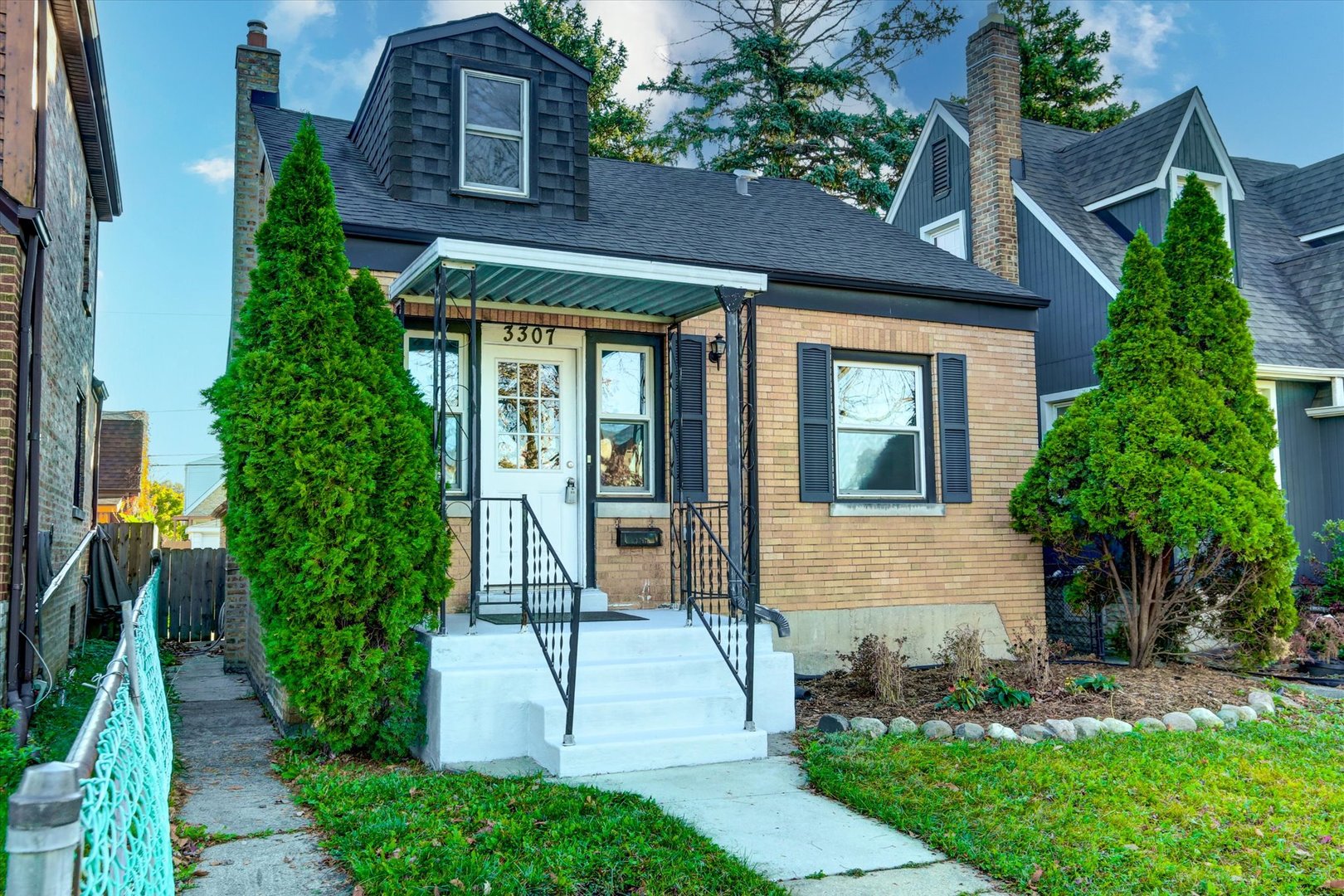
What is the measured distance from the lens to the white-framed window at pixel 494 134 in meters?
9.40

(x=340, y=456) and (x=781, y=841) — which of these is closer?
(x=781, y=841)

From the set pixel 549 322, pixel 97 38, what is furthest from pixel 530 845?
pixel 97 38

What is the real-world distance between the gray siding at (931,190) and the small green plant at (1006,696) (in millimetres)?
8154

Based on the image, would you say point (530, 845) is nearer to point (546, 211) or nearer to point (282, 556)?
point (282, 556)

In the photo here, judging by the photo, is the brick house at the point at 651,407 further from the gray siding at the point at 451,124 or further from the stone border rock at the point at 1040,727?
the stone border rock at the point at 1040,727

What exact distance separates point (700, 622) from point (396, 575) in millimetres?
2365

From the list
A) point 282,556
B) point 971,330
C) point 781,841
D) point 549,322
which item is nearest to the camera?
point 781,841

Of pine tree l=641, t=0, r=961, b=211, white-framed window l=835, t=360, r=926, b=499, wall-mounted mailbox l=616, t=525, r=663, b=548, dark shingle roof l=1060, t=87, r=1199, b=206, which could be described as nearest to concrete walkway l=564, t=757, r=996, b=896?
wall-mounted mailbox l=616, t=525, r=663, b=548

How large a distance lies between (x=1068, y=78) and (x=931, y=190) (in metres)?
13.3

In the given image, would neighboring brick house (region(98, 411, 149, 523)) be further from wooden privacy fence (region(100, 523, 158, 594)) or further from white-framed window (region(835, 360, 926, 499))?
white-framed window (region(835, 360, 926, 499))

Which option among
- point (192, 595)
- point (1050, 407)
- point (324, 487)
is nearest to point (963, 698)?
point (324, 487)

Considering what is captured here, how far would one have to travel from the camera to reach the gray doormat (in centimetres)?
713

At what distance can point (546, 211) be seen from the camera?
9.61 metres

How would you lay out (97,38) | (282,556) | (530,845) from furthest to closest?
(97,38) < (282,556) < (530,845)
